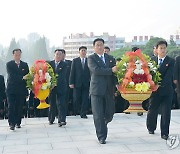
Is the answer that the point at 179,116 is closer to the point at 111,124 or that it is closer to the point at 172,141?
the point at 111,124

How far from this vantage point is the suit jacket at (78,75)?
29.6 feet

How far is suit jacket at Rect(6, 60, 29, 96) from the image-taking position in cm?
746

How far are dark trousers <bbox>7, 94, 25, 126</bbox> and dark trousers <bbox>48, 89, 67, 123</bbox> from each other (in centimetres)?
76

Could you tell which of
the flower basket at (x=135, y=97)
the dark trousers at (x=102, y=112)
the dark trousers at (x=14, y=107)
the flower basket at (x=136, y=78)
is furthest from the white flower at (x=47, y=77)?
the flower basket at (x=135, y=97)

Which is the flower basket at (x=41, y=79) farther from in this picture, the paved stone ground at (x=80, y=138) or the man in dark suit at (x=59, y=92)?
the paved stone ground at (x=80, y=138)

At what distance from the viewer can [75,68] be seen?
905 cm

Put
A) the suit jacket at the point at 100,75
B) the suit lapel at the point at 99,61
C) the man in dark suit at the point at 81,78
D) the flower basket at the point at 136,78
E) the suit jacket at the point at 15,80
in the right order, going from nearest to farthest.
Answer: the flower basket at the point at 136,78
the suit jacket at the point at 100,75
the suit lapel at the point at 99,61
the suit jacket at the point at 15,80
the man in dark suit at the point at 81,78

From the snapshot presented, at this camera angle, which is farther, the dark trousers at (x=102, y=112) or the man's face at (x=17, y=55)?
the man's face at (x=17, y=55)

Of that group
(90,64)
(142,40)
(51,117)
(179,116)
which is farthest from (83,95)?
(142,40)

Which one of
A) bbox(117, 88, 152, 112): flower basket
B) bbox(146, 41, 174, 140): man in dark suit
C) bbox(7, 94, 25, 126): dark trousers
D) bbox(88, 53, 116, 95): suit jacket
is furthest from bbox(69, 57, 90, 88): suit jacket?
bbox(117, 88, 152, 112): flower basket

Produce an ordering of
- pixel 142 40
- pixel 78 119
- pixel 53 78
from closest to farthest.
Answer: pixel 53 78
pixel 78 119
pixel 142 40

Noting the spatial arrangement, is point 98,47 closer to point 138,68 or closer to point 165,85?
point 138,68

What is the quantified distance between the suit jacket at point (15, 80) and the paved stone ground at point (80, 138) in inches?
33.9

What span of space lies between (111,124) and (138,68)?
8.39 feet
